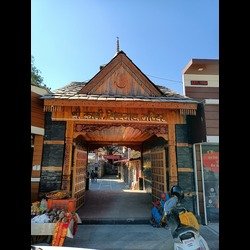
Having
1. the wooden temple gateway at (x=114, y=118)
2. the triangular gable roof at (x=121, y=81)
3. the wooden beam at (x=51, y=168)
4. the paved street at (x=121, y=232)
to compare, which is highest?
the triangular gable roof at (x=121, y=81)

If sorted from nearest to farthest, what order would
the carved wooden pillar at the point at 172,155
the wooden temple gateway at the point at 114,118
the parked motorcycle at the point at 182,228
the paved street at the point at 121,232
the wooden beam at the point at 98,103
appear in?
1. the parked motorcycle at the point at 182,228
2. the paved street at the point at 121,232
3. the wooden beam at the point at 98,103
4. the wooden temple gateway at the point at 114,118
5. the carved wooden pillar at the point at 172,155

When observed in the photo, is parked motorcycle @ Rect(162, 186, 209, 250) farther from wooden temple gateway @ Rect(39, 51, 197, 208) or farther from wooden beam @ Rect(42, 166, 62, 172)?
wooden beam @ Rect(42, 166, 62, 172)

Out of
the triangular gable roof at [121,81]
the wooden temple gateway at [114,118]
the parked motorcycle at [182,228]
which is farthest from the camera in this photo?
the triangular gable roof at [121,81]

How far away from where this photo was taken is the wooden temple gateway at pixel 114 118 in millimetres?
8242

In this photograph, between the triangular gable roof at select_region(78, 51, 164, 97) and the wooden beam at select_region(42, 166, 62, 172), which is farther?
the triangular gable roof at select_region(78, 51, 164, 97)

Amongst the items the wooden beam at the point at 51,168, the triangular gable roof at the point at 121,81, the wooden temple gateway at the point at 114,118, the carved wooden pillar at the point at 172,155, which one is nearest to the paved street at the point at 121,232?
the wooden temple gateway at the point at 114,118

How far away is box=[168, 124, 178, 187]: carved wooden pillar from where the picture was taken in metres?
8.62

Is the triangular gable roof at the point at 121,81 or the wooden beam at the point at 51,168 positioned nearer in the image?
the wooden beam at the point at 51,168

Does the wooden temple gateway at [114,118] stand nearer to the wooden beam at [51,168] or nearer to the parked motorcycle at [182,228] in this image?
the wooden beam at [51,168]

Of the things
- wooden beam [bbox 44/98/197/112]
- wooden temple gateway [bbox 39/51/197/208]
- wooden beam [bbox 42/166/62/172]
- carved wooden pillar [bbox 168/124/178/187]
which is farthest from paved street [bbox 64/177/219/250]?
wooden beam [bbox 44/98/197/112]

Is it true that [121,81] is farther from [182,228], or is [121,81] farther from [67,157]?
[182,228]
